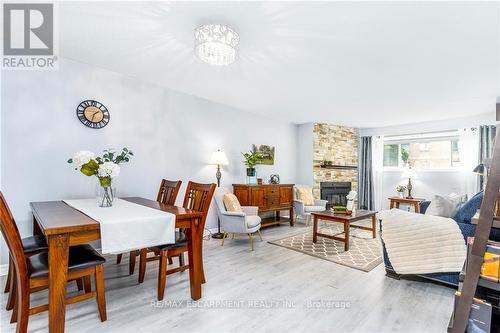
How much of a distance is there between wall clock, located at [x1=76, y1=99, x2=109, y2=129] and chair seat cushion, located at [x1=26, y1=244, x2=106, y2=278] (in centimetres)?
167

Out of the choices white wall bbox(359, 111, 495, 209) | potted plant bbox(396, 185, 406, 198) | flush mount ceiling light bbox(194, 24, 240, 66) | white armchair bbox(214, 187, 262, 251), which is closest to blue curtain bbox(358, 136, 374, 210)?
white wall bbox(359, 111, 495, 209)

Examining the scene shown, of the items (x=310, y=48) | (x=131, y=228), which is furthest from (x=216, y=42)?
(x=131, y=228)

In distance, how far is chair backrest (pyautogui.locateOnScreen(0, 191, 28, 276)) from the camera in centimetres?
144

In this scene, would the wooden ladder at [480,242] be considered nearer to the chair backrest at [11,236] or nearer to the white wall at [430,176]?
the chair backrest at [11,236]

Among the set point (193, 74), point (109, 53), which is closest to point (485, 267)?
point (193, 74)

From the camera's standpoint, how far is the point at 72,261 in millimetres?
1760

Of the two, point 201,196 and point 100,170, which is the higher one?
point 100,170

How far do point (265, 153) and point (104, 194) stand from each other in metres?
3.49

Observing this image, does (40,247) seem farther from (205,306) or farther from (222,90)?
(222,90)

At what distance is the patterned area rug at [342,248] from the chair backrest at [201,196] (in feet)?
5.82

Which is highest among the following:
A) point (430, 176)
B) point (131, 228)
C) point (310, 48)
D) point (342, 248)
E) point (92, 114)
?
point (310, 48)

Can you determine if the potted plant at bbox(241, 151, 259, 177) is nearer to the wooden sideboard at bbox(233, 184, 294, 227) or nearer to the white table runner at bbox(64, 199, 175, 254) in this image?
the wooden sideboard at bbox(233, 184, 294, 227)

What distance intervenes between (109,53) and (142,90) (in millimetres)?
843
